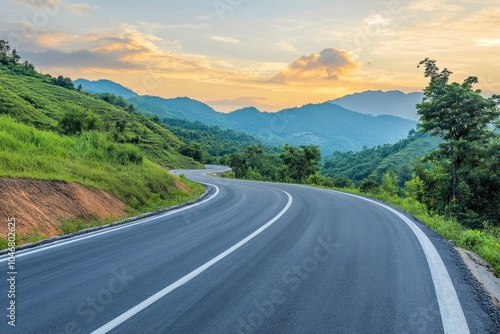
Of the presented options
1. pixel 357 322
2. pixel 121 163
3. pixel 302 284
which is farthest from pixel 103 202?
pixel 357 322

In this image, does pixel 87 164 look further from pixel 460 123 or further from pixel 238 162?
pixel 238 162

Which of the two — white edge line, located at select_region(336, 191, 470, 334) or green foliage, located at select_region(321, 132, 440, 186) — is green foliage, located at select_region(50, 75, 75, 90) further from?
white edge line, located at select_region(336, 191, 470, 334)

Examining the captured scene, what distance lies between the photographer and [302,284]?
4645 millimetres

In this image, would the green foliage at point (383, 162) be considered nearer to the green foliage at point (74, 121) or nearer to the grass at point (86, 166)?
the green foliage at point (74, 121)

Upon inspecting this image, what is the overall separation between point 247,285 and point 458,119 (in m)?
21.9

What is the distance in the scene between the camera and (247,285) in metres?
4.57

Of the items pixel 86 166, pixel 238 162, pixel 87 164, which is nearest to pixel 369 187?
pixel 87 164

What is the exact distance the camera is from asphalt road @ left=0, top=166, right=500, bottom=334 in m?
3.53

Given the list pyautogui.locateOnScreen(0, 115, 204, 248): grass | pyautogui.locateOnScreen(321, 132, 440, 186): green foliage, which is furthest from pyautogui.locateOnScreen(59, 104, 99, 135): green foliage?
pyautogui.locateOnScreen(321, 132, 440, 186): green foliage

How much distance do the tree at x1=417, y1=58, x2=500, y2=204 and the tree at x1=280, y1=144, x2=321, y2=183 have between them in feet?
100

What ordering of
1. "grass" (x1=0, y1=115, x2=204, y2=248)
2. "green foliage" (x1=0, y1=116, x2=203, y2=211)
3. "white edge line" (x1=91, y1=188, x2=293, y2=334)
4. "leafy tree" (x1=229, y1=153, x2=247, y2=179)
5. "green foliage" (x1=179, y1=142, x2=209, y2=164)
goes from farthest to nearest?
"green foliage" (x1=179, y1=142, x2=209, y2=164)
"leafy tree" (x1=229, y1=153, x2=247, y2=179)
"green foliage" (x1=0, y1=116, x2=203, y2=211)
"grass" (x1=0, y1=115, x2=204, y2=248)
"white edge line" (x1=91, y1=188, x2=293, y2=334)

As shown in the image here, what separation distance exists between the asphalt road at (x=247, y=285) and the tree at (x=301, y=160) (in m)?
45.6

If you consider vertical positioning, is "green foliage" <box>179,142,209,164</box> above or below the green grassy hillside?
below

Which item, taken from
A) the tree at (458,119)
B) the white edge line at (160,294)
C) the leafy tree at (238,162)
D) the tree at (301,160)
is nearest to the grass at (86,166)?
the white edge line at (160,294)
